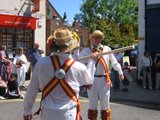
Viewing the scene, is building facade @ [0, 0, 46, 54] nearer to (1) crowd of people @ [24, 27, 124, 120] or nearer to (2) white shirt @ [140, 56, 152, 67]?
(2) white shirt @ [140, 56, 152, 67]

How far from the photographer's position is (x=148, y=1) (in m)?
18.3

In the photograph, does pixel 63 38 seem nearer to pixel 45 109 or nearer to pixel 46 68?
pixel 46 68

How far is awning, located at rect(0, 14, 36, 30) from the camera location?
20312 mm

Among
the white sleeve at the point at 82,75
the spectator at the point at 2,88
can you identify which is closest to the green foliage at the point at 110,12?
the spectator at the point at 2,88

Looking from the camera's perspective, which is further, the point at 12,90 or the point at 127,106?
the point at 12,90

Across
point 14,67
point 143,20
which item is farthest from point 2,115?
point 143,20

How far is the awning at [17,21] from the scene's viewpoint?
20.3 m

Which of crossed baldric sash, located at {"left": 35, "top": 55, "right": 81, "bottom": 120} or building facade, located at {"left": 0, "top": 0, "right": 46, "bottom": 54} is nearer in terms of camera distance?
crossed baldric sash, located at {"left": 35, "top": 55, "right": 81, "bottom": 120}

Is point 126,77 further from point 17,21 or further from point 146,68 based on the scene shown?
point 17,21

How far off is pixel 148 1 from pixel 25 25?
6.37m

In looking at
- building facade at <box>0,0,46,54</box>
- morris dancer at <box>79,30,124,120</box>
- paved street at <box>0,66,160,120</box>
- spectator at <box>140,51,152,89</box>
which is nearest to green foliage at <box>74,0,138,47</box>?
building facade at <box>0,0,46,54</box>

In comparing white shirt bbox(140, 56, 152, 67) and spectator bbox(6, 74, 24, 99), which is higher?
white shirt bbox(140, 56, 152, 67)

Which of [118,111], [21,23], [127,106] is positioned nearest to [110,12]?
[21,23]

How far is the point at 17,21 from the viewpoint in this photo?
2097 cm
